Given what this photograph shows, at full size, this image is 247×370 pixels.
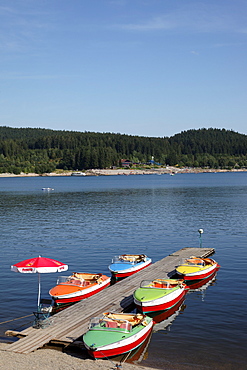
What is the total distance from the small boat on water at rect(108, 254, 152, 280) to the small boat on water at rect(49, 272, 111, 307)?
329 cm

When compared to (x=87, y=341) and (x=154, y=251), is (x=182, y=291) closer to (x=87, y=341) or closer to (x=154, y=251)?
(x=87, y=341)

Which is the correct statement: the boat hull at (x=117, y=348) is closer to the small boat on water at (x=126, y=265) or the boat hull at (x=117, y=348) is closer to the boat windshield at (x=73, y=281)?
the boat windshield at (x=73, y=281)

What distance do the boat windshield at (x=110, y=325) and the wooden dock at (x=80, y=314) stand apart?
864 millimetres

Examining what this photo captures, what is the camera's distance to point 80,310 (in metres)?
23.3

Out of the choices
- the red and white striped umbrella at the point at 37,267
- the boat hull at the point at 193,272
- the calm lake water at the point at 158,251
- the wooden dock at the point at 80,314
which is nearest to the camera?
the wooden dock at the point at 80,314

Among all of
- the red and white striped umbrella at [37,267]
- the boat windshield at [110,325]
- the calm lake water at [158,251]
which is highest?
the red and white striped umbrella at [37,267]

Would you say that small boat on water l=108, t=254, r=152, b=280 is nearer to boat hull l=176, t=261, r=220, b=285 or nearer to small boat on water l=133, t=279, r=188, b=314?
boat hull l=176, t=261, r=220, b=285

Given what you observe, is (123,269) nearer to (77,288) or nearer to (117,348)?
(77,288)

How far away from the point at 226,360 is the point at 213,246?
26.0 metres

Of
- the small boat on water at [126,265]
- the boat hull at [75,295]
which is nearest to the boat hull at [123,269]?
the small boat on water at [126,265]

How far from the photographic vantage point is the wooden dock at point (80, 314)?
62.8 feet

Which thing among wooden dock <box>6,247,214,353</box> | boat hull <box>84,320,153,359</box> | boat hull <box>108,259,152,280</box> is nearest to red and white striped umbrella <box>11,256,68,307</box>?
wooden dock <box>6,247,214,353</box>

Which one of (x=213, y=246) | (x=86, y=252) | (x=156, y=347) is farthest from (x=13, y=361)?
(x=213, y=246)

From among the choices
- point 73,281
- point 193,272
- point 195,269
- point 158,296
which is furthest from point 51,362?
point 195,269
